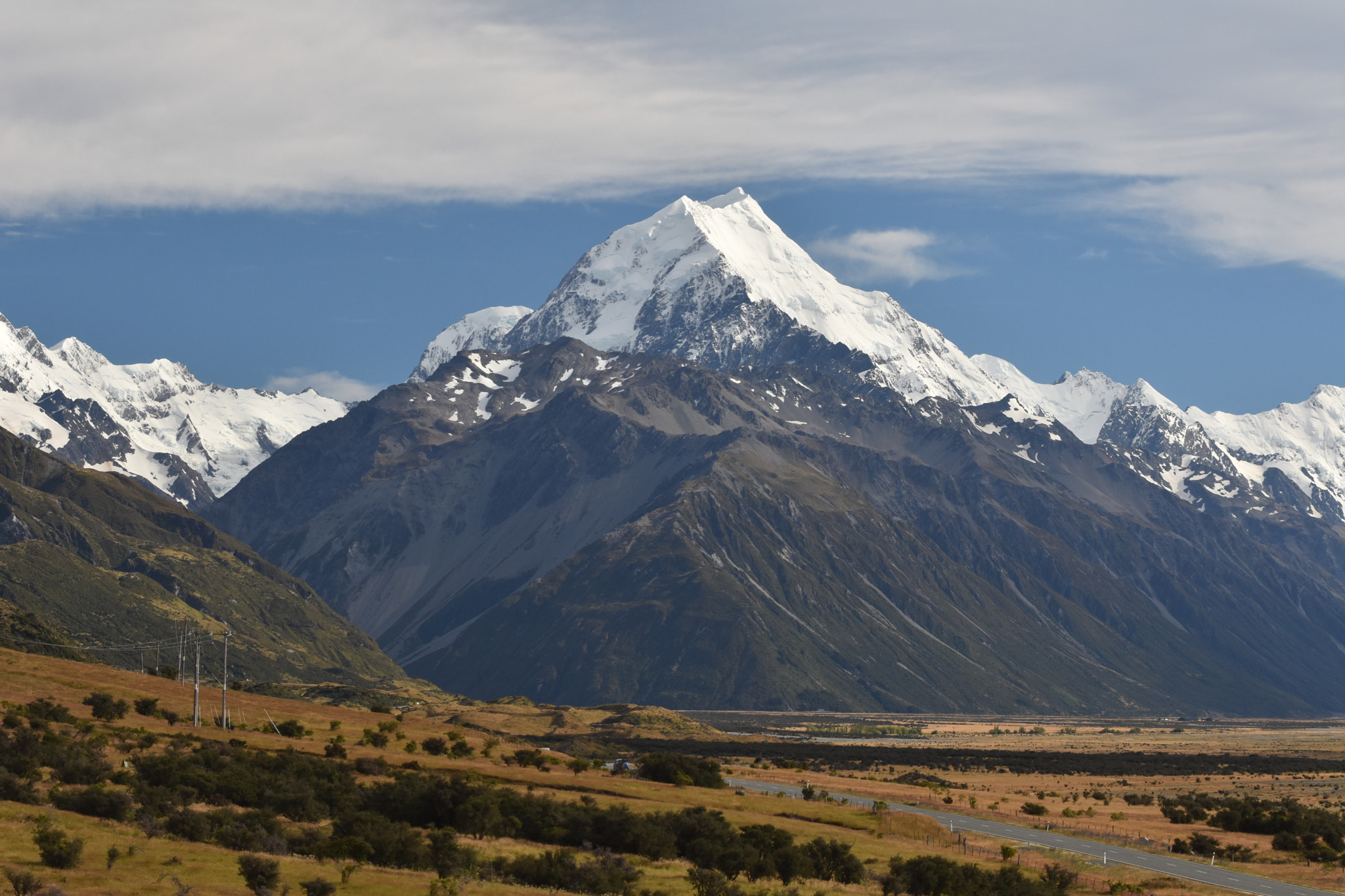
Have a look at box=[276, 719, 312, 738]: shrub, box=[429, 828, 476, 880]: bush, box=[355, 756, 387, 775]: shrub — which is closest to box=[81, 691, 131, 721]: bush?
box=[276, 719, 312, 738]: shrub

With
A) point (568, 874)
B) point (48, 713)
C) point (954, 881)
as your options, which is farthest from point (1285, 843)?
point (48, 713)

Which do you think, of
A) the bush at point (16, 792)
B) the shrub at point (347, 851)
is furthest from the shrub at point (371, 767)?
the shrub at point (347, 851)

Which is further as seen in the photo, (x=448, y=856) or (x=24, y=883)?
(x=448, y=856)

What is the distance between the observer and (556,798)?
314ft

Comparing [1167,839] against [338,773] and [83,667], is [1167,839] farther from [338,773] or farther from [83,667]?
[83,667]

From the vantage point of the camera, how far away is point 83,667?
141m

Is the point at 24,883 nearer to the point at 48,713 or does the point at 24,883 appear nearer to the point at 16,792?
the point at 16,792

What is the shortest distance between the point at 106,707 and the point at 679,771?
4500 cm

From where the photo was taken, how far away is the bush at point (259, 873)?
201 ft

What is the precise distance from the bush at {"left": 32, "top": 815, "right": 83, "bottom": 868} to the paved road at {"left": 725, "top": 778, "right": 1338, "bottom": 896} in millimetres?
60725

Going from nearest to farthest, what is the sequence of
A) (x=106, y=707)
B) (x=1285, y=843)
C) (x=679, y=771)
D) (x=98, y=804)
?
(x=98, y=804), (x=1285, y=843), (x=106, y=707), (x=679, y=771)

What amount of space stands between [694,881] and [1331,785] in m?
131

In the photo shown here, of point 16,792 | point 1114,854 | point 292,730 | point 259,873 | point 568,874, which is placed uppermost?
point 16,792

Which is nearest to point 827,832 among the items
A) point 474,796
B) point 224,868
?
point 474,796
